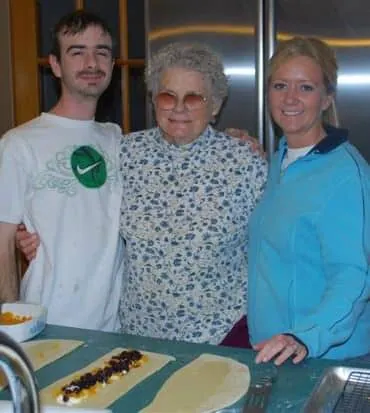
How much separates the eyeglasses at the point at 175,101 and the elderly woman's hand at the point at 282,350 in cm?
62

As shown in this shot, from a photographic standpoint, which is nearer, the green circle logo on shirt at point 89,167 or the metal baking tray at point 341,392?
the metal baking tray at point 341,392

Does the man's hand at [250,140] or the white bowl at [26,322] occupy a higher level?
the man's hand at [250,140]

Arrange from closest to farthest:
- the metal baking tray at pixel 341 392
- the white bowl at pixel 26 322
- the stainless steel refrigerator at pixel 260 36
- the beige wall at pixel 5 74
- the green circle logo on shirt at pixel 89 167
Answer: the metal baking tray at pixel 341 392, the white bowl at pixel 26 322, the green circle logo on shirt at pixel 89 167, the stainless steel refrigerator at pixel 260 36, the beige wall at pixel 5 74

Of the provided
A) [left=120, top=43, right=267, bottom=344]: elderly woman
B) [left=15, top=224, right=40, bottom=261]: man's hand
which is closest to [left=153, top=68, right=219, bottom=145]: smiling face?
[left=120, top=43, right=267, bottom=344]: elderly woman

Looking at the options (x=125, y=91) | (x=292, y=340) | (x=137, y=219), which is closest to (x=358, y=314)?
(x=292, y=340)

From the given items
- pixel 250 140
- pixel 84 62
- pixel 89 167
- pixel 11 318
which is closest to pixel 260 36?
pixel 250 140

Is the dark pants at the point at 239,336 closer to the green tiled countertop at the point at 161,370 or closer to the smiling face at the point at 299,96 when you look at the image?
the green tiled countertop at the point at 161,370

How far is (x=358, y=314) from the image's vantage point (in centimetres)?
147

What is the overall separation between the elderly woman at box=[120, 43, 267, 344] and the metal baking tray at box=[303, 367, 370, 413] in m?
0.47

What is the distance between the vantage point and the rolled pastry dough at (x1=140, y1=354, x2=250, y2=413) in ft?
3.94

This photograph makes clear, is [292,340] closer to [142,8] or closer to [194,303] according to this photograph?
[194,303]

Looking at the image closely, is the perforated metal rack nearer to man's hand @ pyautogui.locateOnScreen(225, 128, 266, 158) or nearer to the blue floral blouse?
the blue floral blouse

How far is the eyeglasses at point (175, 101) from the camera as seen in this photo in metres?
1.70

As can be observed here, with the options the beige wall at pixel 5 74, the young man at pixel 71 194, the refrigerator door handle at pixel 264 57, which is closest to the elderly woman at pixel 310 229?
the young man at pixel 71 194
